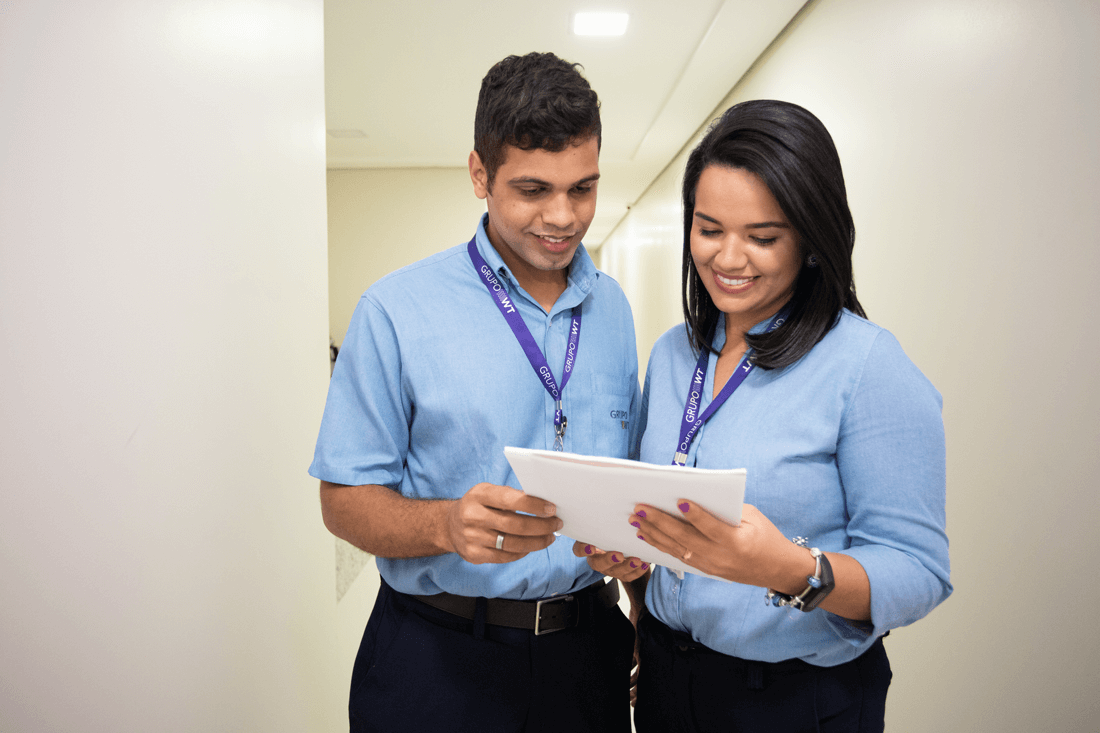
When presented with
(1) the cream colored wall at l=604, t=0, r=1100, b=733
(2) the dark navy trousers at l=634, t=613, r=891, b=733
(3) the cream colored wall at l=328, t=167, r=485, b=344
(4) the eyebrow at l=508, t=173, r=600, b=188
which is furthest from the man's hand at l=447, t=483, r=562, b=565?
(3) the cream colored wall at l=328, t=167, r=485, b=344

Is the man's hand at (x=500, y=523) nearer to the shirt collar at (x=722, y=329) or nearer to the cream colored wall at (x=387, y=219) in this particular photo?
the shirt collar at (x=722, y=329)

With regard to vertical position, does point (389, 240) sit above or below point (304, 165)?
above

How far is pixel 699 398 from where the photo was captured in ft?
4.31

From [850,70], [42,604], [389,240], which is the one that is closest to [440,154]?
[389,240]

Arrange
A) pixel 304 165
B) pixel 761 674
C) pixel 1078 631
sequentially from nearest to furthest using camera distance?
pixel 761 674
pixel 1078 631
pixel 304 165

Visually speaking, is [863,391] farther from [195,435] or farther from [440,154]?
[440,154]

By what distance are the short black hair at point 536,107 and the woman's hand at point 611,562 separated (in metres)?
0.78

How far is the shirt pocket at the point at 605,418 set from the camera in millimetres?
1438

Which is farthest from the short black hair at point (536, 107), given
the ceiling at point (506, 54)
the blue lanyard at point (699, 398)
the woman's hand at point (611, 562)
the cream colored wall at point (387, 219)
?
the cream colored wall at point (387, 219)

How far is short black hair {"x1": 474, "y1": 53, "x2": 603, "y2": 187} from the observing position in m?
1.35

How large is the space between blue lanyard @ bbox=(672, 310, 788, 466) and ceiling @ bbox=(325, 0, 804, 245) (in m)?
3.52

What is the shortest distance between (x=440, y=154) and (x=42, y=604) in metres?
7.30

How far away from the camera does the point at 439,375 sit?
136 centimetres

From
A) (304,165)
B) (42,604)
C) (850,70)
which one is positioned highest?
(850,70)
